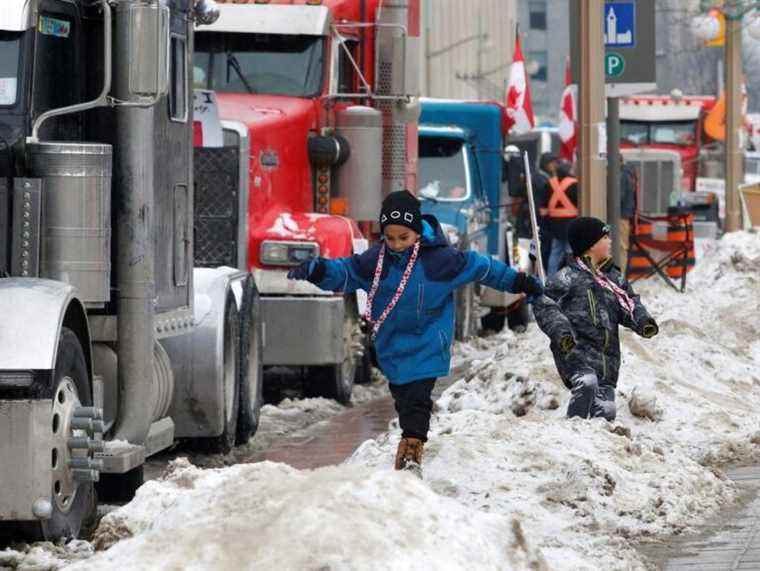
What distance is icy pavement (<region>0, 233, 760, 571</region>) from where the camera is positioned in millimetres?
6777

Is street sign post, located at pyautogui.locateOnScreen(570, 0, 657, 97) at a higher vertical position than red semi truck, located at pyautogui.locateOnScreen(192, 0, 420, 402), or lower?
higher

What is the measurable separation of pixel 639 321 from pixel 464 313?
10426 millimetres

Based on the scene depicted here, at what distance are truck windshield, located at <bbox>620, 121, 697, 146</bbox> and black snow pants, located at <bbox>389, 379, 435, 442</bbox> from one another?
3599 centimetres

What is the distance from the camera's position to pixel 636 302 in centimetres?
1140

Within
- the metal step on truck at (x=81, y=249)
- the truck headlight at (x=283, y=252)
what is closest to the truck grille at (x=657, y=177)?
the truck headlight at (x=283, y=252)

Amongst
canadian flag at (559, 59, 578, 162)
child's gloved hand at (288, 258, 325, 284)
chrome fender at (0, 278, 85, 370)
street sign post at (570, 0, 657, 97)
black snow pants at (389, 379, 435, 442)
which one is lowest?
black snow pants at (389, 379, 435, 442)

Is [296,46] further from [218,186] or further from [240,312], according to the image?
[240,312]

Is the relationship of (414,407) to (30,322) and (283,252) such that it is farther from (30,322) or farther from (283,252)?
(283,252)

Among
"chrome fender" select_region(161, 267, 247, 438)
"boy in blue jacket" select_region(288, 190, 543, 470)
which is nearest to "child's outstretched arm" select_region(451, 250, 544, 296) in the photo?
"boy in blue jacket" select_region(288, 190, 543, 470)

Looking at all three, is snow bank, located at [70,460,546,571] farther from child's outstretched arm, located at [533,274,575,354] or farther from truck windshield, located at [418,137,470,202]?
truck windshield, located at [418,137,470,202]

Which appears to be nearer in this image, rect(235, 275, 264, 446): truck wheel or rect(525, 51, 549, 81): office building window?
rect(235, 275, 264, 446): truck wheel

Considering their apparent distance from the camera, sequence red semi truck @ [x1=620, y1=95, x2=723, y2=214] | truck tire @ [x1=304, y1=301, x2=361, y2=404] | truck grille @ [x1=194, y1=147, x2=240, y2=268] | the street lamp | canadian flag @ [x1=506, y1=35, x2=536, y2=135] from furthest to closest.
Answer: red semi truck @ [x1=620, y1=95, x2=723, y2=214] → the street lamp → canadian flag @ [x1=506, y1=35, x2=536, y2=135] → truck tire @ [x1=304, y1=301, x2=361, y2=404] → truck grille @ [x1=194, y1=147, x2=240, y2=268]

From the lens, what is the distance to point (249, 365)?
13375mm

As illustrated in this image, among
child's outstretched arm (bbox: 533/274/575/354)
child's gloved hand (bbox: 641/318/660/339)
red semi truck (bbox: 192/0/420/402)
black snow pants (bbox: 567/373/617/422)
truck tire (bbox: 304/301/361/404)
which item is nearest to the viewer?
child's outstretched arm (bbox: 533/274/575/354)
